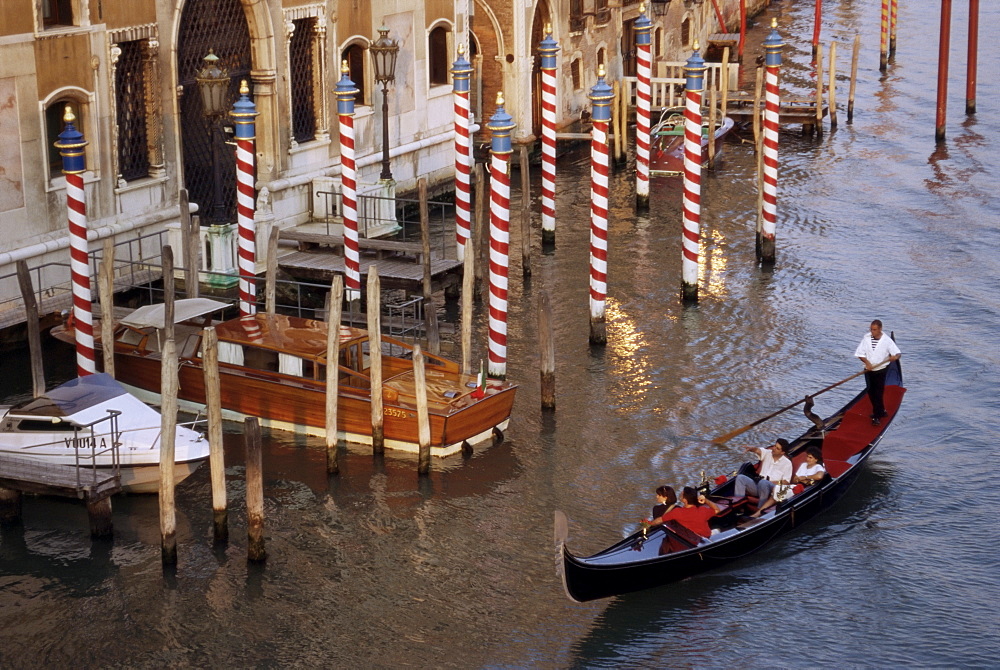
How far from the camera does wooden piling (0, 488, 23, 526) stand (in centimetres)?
1539

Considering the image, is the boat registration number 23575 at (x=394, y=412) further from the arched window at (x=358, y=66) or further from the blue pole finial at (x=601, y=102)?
the arched window at (x=358, y=66)

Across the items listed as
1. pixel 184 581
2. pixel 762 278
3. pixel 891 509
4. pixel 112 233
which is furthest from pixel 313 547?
pixel 762 278

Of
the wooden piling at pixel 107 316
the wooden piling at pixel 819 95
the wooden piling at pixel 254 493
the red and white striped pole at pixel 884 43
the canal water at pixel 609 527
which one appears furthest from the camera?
the red and white striped pole at pixel 884 43

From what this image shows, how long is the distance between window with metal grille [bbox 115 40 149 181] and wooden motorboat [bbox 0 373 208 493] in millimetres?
5654

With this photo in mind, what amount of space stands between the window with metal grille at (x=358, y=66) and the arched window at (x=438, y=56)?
216cm

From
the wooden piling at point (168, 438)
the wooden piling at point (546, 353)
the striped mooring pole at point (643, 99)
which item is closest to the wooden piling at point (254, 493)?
the wooden piling at point (168, 438)

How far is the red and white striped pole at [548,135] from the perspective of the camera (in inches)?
890

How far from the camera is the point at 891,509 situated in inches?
640

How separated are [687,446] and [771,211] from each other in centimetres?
698

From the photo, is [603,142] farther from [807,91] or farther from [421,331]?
[807,91]

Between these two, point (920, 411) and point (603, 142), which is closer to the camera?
point (920, 411)

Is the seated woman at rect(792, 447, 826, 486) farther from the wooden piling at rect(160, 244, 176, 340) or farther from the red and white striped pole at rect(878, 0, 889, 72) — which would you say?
the red and white striped pole at rect(878, 0, 889, 72)

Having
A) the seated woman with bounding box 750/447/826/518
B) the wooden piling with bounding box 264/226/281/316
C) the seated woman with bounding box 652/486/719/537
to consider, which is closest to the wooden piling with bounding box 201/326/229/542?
the seated woman with bounding box 652/486/719/537

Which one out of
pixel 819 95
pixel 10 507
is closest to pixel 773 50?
pixel 819 95
